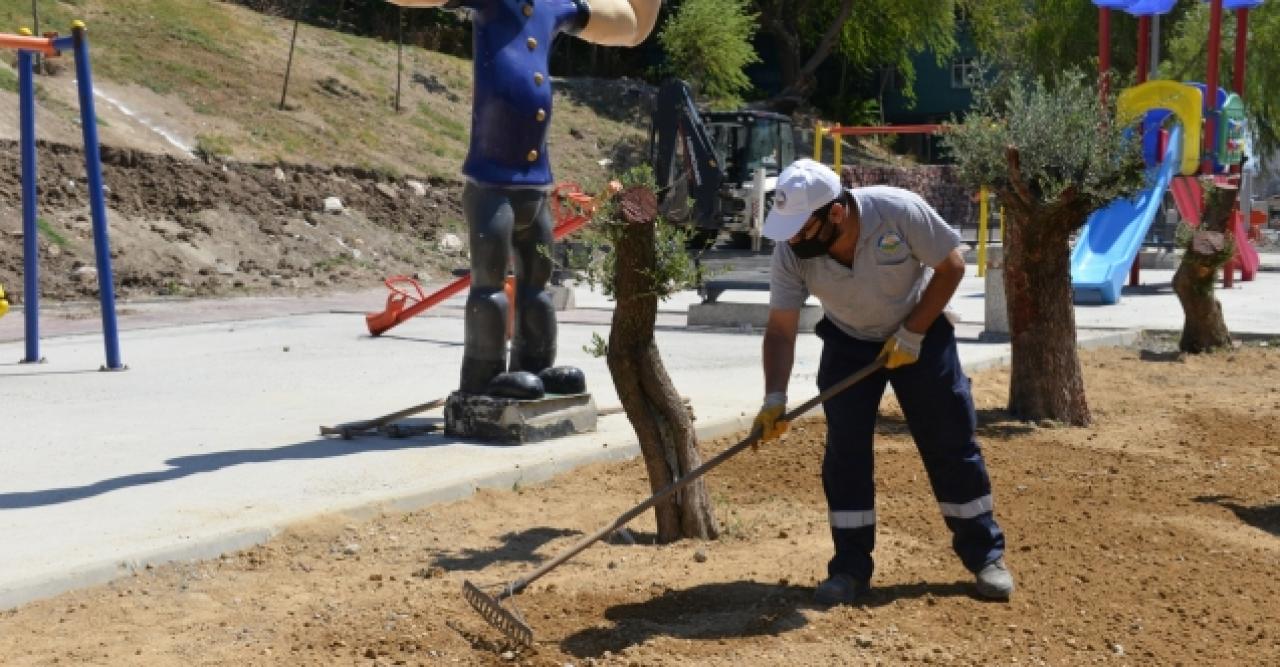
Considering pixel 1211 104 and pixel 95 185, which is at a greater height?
pixel 1211 104

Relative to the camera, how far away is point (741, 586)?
5.44 meters

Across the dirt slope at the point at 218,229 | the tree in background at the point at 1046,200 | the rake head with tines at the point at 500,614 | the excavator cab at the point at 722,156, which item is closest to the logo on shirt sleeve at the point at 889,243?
the rake head with tines at the point at 500,614

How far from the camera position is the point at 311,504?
649 cm

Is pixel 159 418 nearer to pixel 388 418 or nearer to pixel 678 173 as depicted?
pixel 388 418

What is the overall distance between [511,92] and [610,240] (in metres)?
1.99

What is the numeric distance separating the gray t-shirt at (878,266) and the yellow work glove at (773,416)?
298 millimetres

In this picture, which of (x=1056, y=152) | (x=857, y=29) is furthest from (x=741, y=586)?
(x=857, y=29)

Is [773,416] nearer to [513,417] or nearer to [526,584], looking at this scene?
[526,584]

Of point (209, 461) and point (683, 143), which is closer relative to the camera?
point (209, 461)

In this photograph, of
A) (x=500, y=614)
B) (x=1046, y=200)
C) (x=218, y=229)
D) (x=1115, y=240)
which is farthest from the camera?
(x=218, y=229)

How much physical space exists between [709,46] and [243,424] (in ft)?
107

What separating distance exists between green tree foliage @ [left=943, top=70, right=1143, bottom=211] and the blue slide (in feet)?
28.6

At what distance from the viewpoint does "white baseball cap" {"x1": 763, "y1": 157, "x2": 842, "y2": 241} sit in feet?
→ 16.4

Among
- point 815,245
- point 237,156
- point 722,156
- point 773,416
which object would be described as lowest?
point 773,416
